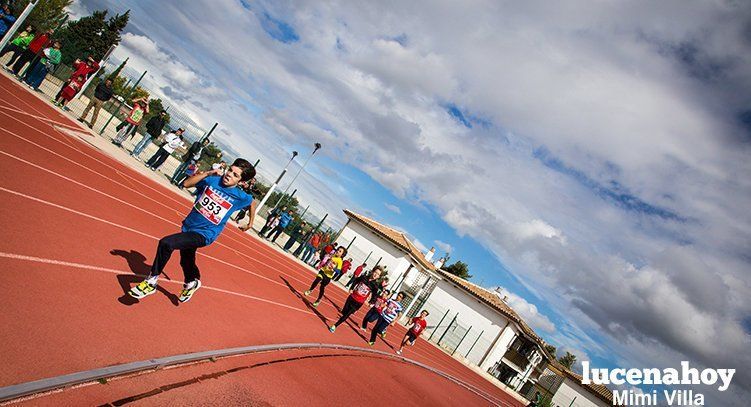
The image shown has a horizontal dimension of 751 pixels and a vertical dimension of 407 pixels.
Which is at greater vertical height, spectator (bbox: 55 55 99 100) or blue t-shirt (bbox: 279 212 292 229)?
spectator (bbox: 55 55 99 100)

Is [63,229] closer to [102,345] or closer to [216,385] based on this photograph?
[102,345]

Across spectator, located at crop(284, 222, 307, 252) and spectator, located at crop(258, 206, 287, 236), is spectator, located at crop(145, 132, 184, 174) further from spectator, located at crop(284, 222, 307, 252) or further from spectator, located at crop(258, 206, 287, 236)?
spectator, located at crop(284, 222, 307, 252)

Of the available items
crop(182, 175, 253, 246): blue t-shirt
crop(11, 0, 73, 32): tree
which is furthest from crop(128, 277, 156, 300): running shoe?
crop(11, 0, 73, 32): tree

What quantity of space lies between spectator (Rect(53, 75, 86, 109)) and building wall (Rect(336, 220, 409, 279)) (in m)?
22.6

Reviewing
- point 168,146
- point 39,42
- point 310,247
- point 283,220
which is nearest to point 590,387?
point 310,247

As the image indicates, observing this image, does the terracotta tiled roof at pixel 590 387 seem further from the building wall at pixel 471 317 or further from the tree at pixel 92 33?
the tree at pixel 92 33

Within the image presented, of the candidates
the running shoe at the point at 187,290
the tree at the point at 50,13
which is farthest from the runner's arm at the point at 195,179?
the tree at the point at 50,13

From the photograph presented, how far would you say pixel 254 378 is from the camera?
4.62 meters

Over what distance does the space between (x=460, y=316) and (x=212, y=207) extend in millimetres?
29306

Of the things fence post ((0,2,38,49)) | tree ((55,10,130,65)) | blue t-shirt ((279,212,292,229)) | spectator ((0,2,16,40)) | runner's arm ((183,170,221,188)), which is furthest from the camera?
tree ((55,10,130,65))

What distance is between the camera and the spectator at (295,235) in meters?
18.6

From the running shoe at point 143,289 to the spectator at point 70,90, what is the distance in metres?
11.3

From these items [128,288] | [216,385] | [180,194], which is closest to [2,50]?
[180,194]

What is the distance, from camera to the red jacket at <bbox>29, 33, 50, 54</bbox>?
39.3ft
